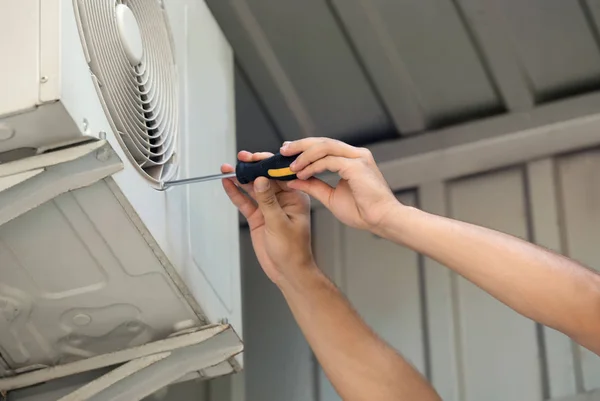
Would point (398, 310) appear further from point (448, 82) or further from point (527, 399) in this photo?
point (448, 82)

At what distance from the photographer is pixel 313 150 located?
116 cm

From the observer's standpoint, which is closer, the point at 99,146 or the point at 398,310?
the point at 99,146

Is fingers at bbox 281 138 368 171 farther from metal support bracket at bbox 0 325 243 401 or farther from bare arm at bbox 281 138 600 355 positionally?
metal support bracket at bbox 0 325 243 401

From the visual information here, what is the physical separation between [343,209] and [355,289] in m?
0.68

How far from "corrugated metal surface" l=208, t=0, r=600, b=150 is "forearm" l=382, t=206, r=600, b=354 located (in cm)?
77

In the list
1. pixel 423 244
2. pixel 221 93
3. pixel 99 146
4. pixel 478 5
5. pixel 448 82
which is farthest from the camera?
pixel 448 82

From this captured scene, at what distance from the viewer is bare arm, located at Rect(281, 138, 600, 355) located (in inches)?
40.7

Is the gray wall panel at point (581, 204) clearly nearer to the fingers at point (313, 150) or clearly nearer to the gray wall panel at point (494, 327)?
the gray wall panel at point (494, 327)

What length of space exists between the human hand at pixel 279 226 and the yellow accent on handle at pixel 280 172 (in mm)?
72

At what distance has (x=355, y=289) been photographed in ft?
6.14

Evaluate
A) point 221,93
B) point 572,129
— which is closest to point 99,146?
point 221,93

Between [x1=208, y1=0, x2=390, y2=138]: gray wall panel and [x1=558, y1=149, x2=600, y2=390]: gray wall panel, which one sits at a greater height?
[x1=208, y1=0, x2=390, y2=138]: gray wall panel

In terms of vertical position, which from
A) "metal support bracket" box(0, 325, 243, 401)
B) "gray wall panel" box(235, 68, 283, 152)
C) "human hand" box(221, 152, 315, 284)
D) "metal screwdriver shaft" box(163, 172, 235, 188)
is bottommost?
"metal support bracket" box(0, 325, 243, 401)

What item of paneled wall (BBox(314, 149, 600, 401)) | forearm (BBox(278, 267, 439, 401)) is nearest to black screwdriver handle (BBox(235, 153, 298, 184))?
forearm (BBox(278, 267, 439, 401))
